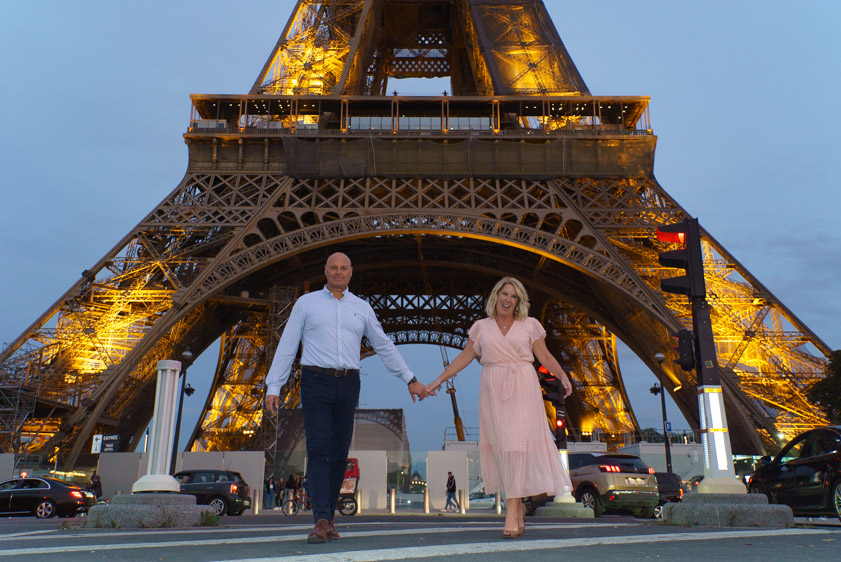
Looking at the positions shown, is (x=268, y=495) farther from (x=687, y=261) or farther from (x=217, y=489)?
(x=687, y=261)

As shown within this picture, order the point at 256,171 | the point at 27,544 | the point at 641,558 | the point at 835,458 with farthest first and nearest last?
1. the point at 256,171
2. the point at 835,458
3. the point at 27,544
4. the point at 641,558

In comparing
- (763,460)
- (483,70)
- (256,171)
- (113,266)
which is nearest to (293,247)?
(256,171)

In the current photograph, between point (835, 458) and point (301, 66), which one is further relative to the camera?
point (301, 66)

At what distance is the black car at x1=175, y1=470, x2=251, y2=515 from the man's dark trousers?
12.2m

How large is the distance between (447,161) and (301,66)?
7.82 meters

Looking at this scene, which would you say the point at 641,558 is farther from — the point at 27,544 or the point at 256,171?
the point at 256,171

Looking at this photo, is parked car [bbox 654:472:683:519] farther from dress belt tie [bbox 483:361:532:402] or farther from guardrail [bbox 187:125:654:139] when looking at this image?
guardrail [bbox 187:125:654:139]

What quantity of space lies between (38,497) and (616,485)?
12.3 meters

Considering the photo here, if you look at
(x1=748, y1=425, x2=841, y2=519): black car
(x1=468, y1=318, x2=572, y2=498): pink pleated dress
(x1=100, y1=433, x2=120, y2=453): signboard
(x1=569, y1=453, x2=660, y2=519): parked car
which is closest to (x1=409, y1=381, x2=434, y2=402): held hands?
(x1=468, y1=318, x2=572, y2=498): pink pleated dress

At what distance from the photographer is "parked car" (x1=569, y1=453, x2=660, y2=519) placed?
12406 millimetres

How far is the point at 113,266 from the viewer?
23078 mm

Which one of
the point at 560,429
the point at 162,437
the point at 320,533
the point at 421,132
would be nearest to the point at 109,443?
the point at 421,132

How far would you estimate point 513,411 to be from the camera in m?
5.05

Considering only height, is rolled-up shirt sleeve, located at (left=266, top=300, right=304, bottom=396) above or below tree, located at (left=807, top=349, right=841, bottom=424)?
below
